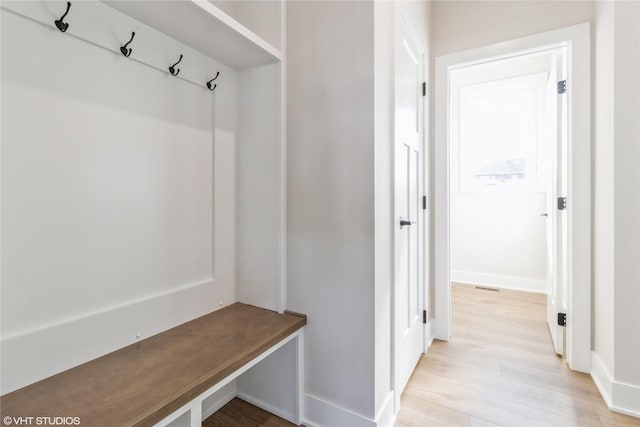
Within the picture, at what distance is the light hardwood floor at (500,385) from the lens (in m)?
1.42

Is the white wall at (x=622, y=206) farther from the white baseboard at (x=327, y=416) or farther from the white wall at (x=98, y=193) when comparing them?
the white wall at (x=98, y=193)

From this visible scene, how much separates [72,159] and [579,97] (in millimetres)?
2597

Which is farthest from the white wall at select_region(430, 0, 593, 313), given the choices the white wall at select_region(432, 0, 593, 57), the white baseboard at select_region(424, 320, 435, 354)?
the white baseboard at select_region(424, 320, 435, 354)

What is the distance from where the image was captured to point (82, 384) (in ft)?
2.85

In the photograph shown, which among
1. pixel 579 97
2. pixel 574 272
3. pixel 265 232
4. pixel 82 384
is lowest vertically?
pixel 82 384

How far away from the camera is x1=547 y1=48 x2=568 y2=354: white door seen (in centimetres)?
192

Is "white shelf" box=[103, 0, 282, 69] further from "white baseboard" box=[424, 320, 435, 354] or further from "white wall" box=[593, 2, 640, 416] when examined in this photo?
"white baseboard" box=[424, 320, 435, 354]

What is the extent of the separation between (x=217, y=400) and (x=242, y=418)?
17cm

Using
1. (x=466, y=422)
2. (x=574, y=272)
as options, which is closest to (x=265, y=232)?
(x=466, y=422)

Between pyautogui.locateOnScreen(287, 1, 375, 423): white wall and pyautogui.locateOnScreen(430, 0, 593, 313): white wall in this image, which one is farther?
pyautogui.locateOnScreen(430, 0, 593, 313): white wall

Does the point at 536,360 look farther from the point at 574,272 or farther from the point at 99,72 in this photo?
the point at 99,72

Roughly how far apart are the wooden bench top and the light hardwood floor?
0.90 m

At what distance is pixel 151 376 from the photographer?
3.00ft

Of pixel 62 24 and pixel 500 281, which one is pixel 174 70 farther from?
pixel 500 281
